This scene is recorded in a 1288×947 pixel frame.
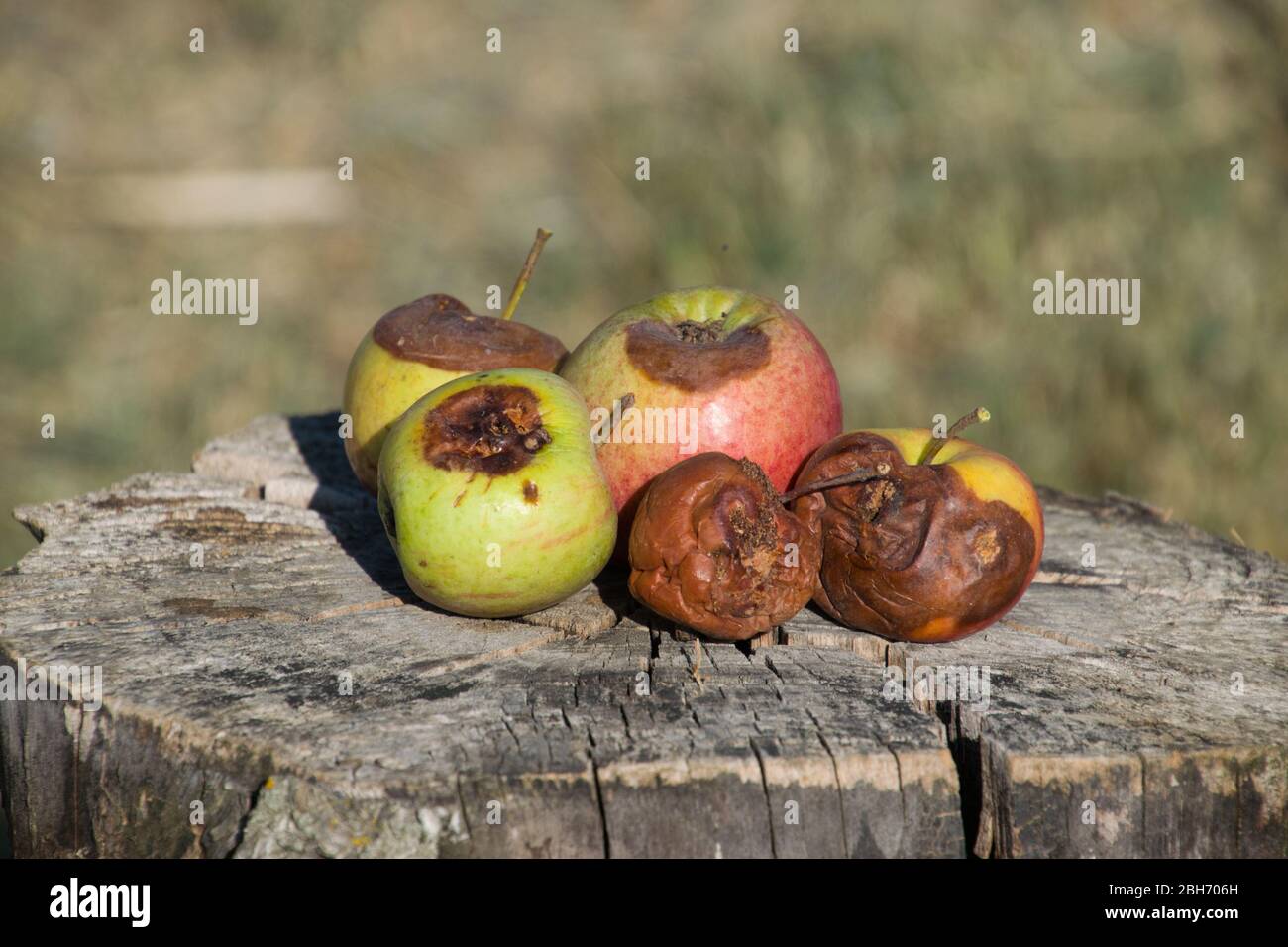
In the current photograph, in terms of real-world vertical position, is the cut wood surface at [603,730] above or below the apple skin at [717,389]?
below

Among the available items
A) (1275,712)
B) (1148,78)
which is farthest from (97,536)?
(1148,78)

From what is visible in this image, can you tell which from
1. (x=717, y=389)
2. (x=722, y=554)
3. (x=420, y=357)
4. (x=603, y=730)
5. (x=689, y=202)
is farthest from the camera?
(x=689, y=202)

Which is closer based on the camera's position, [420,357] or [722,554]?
[722,554]

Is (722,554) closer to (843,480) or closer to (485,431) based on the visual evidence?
(843,480)

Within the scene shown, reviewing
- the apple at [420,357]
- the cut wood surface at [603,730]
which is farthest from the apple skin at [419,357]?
the cut wood surface at [603,730]

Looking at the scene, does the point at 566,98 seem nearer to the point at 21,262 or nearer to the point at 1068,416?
the point at 21,262

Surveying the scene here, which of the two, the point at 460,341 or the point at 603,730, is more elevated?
the point at 460,341

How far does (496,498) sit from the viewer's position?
8.38ft

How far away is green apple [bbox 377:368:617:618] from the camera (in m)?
2.55

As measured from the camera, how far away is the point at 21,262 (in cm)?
769

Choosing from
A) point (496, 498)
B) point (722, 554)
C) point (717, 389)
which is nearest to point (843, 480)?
point (722, 554)

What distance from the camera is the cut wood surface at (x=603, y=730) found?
81.3 inches

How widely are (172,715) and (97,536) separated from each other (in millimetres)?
1160

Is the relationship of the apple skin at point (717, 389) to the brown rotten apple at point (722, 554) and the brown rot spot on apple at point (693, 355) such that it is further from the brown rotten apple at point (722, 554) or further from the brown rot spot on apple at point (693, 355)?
the brown rotten apple at point (722, 554)
